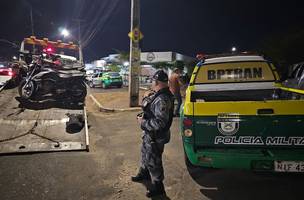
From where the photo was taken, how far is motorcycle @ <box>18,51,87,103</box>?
9.02 metres

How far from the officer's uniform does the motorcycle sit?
6.03 m

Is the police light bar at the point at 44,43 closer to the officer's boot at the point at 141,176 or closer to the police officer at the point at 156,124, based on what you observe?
the officer's boot at the point at 141,176

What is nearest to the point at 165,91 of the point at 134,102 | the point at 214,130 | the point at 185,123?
the point at 185,123

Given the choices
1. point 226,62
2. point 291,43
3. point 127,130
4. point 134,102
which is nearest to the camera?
point 226,62

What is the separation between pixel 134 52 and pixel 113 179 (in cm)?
746

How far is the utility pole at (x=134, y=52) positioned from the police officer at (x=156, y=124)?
745cm

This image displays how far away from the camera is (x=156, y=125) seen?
388 cm

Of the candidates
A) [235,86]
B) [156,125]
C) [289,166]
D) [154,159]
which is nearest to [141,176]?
[154,159]

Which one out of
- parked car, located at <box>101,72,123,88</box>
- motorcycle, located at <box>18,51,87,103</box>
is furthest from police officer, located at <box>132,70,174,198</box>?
parked car, located at <box>101,72,123,88</box>

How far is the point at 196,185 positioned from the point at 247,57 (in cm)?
322

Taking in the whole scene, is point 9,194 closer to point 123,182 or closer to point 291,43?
point 123,182

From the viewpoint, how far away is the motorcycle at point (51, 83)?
9.02 metres

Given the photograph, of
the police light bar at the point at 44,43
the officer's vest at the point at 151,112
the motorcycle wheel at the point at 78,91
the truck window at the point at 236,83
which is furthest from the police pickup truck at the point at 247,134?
the police light bar at the point at 44,43

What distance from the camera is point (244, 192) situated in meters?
4.18
